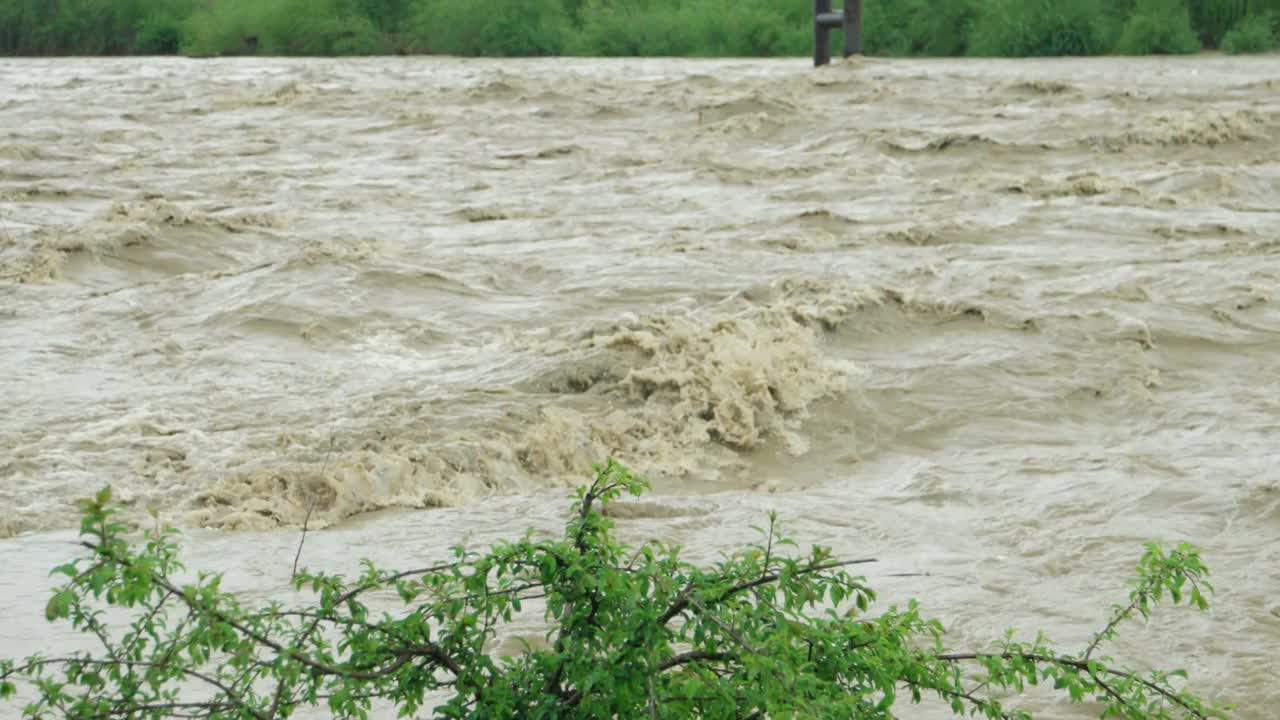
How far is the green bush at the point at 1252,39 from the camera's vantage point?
18172mm

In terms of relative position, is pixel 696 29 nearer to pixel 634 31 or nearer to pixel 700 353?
pixel 634 31

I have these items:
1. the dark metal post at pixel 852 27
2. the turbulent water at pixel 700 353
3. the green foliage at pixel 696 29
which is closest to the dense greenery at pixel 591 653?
the turbulent water at pixel 700 353

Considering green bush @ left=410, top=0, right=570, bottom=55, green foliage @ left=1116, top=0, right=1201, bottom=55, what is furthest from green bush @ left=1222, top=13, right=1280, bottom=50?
green bush @ left=410, top=0, right=570, bottom=55

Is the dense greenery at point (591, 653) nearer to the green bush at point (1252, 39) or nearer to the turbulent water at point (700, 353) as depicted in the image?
the turbulent water at point (700, 353)

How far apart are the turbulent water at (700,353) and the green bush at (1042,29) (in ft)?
25.1

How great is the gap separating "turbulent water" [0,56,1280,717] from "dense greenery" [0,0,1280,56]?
7664 mm

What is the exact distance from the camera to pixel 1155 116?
39.8ft

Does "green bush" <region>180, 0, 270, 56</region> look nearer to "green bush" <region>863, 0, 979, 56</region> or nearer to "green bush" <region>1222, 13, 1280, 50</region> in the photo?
"green bush" <region>863, 0, 979, 56</region>

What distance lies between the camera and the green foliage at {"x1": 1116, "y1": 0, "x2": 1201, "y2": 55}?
61.1ft

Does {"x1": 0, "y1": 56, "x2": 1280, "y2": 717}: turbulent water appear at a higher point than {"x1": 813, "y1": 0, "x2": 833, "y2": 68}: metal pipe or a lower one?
lower

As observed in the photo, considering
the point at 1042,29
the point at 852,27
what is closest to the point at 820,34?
the point at 852,27

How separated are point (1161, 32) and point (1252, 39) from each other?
3.36 feet

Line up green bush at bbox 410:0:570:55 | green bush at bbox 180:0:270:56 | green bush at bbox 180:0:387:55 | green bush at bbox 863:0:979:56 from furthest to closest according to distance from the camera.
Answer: green bush at bbox 180:0:270:56
green bush at bbox 180:0:387:55
green bush at bbox 410:0:570:55
green bush at bbox 863:0:979:56

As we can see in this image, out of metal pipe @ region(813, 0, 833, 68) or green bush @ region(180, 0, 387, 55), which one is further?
green bush @ region(180, 0, 387, 55)
